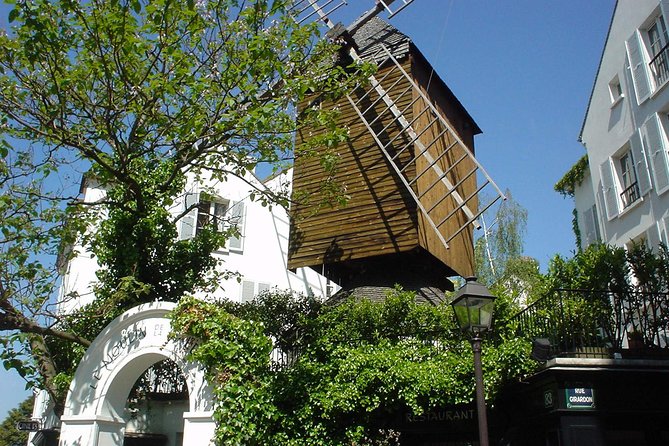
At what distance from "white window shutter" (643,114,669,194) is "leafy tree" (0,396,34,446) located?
30833 mm

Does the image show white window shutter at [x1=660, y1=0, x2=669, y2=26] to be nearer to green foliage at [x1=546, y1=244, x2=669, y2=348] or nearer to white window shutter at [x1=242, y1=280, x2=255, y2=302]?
green foliage at [x1=546, y1=244, x2=669, y2=348]

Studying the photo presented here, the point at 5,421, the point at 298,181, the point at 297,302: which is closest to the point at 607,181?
the point at 298,181

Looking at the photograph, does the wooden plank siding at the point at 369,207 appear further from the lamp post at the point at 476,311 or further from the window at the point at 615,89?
the lamp post at the point at 476,311

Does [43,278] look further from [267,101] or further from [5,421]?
[5,421]

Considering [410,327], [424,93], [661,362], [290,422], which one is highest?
[424,93]

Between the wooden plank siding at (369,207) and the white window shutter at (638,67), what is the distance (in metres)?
4.75

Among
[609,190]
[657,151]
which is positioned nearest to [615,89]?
[609,190]

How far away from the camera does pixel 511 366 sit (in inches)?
415

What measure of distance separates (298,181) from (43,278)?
281 inches

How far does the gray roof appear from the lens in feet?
53.2

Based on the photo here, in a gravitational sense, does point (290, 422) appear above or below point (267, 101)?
below

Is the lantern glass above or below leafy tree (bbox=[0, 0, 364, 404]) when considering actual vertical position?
below

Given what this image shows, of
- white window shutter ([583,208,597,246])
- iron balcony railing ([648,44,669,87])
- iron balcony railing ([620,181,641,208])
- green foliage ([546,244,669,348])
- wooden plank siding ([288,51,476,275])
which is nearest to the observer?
green foliage ([546,244,669,348])

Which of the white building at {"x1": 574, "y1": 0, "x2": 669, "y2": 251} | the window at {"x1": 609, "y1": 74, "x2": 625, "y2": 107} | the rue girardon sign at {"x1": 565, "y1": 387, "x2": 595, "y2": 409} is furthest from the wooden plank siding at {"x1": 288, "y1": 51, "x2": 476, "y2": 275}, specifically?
the rue girardon sign at {"x1": 565, "y1": 387, "x2": 595, "y2": 409}
